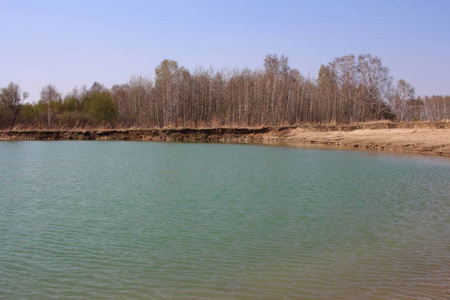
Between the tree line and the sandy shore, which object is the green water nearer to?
the sandy shore

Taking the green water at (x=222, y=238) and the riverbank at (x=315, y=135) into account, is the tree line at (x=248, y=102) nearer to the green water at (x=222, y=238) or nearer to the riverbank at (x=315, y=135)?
the riverbank at (x=315, y=135)

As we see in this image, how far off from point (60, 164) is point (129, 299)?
54.6 ft

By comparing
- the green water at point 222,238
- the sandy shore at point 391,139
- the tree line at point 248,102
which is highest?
the tree line at point 248,102

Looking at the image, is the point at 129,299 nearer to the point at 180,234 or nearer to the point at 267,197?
the point at 180,234

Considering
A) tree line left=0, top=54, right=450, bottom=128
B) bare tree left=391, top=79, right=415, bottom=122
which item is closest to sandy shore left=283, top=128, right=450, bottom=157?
tree line left=0, top=54, right=450, bottom=128

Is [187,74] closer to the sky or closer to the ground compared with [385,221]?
closer to the sky

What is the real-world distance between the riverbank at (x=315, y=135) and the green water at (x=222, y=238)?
18.3m

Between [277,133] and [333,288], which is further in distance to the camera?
[277,133]

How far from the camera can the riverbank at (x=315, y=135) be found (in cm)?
3066

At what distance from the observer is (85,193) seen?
11688 millimetres

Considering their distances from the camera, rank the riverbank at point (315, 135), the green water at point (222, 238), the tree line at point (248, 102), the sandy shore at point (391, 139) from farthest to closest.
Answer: the tree line at point (248, 102)
the riverbank at point (315, 135)
the sandy shore at point (391, 139)
the green water at point (222, 238)

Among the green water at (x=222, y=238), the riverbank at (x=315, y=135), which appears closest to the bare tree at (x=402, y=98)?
the riverbank at (x=315, y=135)

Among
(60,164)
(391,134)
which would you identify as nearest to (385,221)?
(60,164)

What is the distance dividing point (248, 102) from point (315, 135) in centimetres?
1834
